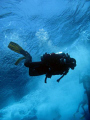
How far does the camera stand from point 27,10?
765 centimetres

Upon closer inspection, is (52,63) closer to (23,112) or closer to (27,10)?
(27,10)

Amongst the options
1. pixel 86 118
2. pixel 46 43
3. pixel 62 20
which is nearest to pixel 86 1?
pixel 62 20

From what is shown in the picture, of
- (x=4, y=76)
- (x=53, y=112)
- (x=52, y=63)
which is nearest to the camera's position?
(x=52, y=63)

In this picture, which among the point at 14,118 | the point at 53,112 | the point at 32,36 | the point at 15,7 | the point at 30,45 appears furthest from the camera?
the point at 53,112

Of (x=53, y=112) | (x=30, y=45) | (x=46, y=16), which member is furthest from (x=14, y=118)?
(x=46, y=16)

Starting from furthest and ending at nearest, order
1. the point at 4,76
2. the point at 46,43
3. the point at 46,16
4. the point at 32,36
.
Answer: the point at 4,76, the point at 46,43, the point at 32,36, the point at 46,16

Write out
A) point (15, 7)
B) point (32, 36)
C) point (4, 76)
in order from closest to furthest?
point (15, 7) < point (32, 36) < point (4, 76)

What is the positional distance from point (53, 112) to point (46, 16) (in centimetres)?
3731

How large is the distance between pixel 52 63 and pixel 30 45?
307 inches

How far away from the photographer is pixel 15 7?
7.14m

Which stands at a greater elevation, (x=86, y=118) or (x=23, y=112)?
(x=23, y=112)

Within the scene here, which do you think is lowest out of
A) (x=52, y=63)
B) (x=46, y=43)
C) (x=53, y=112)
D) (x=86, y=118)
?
(x=86, y=118)

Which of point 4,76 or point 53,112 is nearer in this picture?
point 4,76

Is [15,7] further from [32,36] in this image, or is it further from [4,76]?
[4,76]
